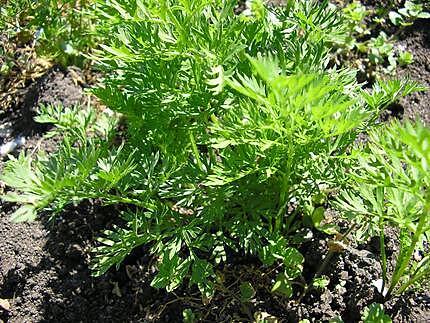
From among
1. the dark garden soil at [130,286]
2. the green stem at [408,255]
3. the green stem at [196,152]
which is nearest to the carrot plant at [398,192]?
the green stem at [408,255]

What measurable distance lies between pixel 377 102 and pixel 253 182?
449 millimetres

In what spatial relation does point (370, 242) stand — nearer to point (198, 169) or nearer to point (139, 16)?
point (198, 169)

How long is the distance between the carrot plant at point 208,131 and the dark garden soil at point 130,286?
129 millimetres

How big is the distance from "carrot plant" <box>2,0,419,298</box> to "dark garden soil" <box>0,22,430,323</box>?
0.42ft

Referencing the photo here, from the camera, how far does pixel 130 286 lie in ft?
6.77

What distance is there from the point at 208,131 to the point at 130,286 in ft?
2.09

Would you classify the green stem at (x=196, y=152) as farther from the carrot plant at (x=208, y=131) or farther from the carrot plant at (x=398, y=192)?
the carrot plant at (x=398, y=192)

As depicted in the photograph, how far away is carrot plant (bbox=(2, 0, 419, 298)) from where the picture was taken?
149cm

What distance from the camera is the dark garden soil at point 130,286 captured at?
195 cm

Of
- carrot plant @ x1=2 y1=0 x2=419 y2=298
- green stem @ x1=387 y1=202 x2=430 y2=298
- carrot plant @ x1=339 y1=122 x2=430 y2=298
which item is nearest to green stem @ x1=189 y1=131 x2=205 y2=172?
carrot plant @ x1=2 y1=0 x2=419 y2=298

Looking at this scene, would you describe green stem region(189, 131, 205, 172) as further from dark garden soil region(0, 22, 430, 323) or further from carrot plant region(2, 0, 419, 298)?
dark garden soil region(0, 22, 430, 323)

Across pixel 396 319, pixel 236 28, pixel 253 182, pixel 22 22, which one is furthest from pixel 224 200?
pixel 22 22

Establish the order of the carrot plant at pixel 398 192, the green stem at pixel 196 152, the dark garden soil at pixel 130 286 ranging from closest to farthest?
the carrot plant at pixel 398 192, the green stem at pixel 196 152, the dark garden soil at pixel 130 286

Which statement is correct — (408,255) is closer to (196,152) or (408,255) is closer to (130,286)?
(196,152)
